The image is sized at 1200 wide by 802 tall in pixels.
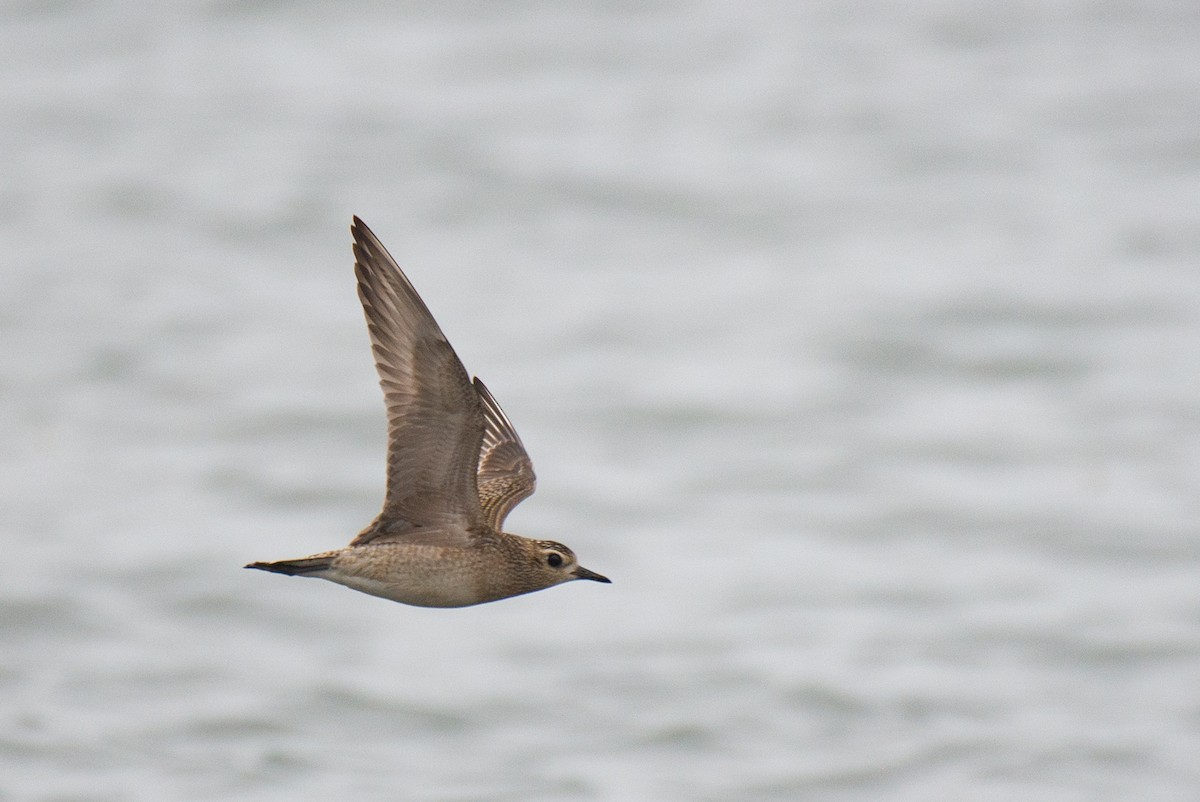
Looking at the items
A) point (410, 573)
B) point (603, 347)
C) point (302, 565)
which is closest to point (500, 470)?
point (410, 573)

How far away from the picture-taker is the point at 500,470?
10.6m

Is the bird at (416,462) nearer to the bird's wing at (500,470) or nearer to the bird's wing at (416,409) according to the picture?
the bird's wing at (416,409)

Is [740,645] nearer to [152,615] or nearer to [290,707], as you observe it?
[290,707]

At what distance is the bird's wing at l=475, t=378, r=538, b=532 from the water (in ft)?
19.8

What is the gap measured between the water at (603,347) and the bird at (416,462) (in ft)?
25.0

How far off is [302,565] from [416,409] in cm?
84

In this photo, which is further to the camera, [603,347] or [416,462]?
[603,347]

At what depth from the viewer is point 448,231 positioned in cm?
2519

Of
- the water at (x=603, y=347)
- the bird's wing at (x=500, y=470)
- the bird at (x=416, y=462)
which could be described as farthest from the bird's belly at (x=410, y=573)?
the water at (x=603, y=347)

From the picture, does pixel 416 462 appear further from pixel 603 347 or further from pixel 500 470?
pixel 603 347

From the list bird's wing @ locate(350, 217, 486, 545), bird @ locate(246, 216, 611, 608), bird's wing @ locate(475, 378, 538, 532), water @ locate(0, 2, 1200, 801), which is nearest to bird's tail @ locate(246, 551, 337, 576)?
bird @ locate(246, 216, 611, 608)

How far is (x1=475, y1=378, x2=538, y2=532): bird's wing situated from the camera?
396 inches

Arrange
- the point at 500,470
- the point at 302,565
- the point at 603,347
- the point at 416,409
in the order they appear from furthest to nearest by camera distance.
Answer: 1. the point at 603,347
2. the point at 500,470
3. the point at 416,409
4. the point at 302,565

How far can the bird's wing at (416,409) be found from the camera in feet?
28.3
